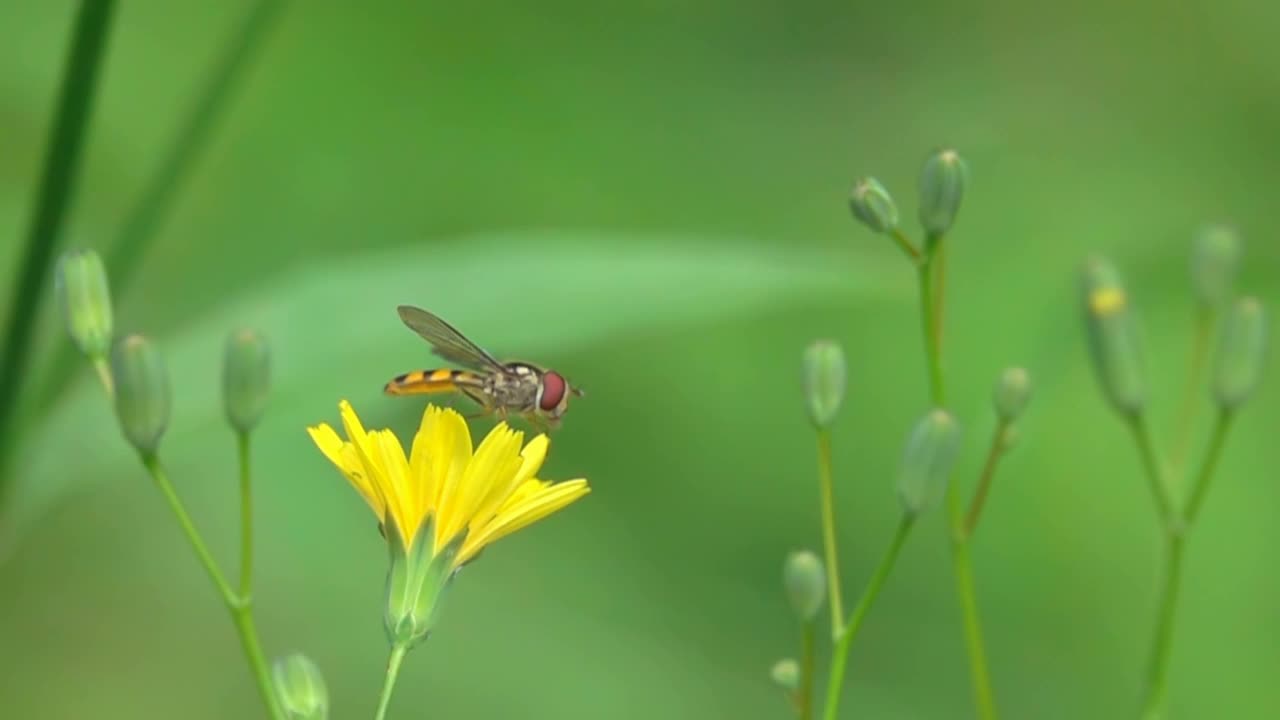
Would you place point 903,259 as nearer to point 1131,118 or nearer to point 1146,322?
point 1146,322

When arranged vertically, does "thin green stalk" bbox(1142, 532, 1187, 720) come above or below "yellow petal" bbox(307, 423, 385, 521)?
below

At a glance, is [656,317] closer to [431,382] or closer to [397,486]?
[431,382]

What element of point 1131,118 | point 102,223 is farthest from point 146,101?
point 1131,118

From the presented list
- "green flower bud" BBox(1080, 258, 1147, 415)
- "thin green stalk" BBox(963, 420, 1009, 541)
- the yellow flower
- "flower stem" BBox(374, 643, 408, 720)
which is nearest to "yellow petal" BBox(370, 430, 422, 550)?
the yellow flower

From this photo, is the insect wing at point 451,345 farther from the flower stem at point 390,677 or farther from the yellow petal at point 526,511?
the flower stem at point 390,677

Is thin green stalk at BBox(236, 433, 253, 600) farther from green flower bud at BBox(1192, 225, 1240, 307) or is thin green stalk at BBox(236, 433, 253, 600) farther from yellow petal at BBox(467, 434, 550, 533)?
green flower bud at BBox(1192, 225, 1240, 307)

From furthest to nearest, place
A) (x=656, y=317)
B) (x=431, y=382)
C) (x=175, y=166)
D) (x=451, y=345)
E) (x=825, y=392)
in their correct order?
(x=656, y=317) < (x=175, y=166) < (x=451, y=345) < (x=431, y=382) < (x=825, y=392)

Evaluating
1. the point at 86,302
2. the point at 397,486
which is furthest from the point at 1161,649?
the point at 86,302
